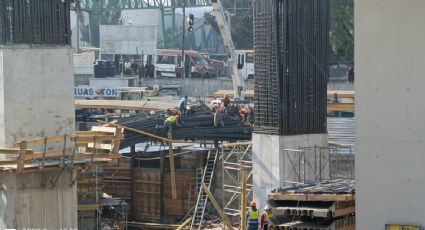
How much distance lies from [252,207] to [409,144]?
24.5 feet

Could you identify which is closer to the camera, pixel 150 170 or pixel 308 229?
pixel 308 229

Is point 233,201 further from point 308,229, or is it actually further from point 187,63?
point 187,63

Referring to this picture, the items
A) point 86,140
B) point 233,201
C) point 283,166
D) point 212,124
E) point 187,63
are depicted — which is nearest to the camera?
point 86,140

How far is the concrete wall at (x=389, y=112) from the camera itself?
703 inches

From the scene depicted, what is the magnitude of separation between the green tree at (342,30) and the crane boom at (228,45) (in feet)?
67.1

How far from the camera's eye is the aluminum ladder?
31.3 m

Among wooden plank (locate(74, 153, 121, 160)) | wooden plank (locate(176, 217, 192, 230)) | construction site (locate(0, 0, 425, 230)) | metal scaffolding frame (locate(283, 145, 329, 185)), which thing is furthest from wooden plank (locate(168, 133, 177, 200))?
wooden plank (locate(74, 153, 121, 160))

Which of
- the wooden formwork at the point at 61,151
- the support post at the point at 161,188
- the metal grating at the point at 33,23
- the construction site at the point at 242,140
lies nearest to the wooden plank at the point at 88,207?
the construction site at the point at 242,140

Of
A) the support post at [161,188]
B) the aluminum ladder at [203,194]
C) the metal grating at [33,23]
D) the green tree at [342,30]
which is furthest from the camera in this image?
the green tree at [342,30]

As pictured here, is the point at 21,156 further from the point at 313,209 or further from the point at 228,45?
the point at 228,45

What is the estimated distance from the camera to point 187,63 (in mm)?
75625

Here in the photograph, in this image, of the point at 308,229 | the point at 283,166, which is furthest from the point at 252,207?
the point at 308,229

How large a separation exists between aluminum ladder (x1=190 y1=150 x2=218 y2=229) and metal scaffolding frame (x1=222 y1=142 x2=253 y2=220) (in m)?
0.63

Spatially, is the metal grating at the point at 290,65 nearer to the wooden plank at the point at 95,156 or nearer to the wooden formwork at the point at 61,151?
the wooden formwork at the point at 61,151
